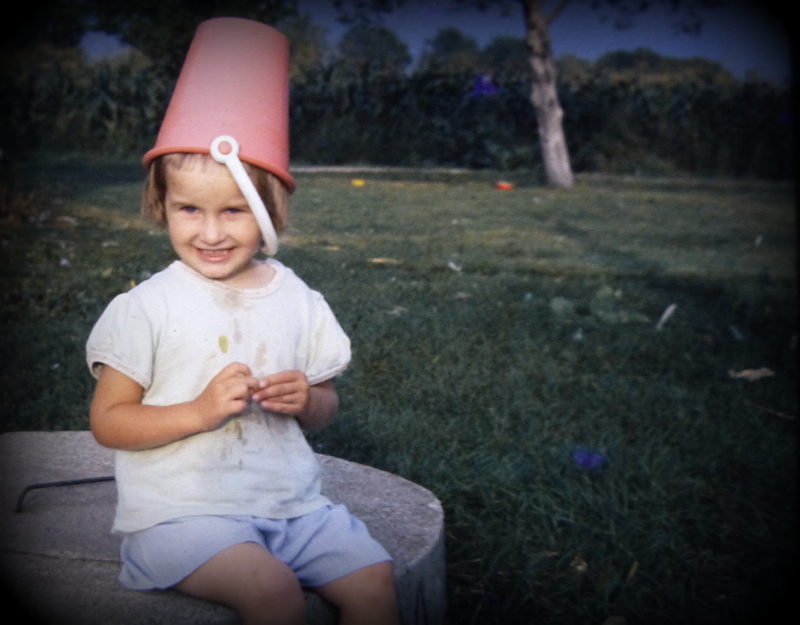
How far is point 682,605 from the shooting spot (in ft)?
6.40

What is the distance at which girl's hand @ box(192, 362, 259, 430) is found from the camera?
1393 mm

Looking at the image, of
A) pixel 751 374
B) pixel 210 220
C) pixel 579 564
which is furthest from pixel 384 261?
pixel 210 220

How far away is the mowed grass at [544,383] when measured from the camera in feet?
6.90

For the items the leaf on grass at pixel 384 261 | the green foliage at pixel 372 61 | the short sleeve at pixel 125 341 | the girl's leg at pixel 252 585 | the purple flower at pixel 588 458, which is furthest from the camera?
the green foliage at pixel 372 61

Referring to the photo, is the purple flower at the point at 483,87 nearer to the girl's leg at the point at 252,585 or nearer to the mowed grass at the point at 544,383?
the mowed grass at the point at 544,383

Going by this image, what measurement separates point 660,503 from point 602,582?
1.41 feet

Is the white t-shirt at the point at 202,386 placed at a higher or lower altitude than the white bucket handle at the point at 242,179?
lower

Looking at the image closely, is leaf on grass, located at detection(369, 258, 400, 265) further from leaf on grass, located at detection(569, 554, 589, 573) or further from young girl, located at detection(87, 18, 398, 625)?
young girl, located at detection(87, 18, 398, 625)

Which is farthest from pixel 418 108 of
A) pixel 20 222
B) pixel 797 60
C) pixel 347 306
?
pixel 797 60

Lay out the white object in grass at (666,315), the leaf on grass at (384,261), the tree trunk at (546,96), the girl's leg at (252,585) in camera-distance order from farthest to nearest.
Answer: the tree trunk at (546,96) → the leaf on grass at (384,261) → the white object in grass at (666,315) → the girl's leg at (252,585)

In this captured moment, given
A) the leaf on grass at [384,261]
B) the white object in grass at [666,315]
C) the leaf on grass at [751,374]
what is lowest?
the leaf on grass at [751,374]

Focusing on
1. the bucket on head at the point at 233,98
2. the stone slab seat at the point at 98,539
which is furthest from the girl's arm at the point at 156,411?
the bucket on head at the point at 233,98

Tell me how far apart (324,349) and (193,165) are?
0.43m

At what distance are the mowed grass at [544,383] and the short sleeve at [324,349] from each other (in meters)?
0.68
